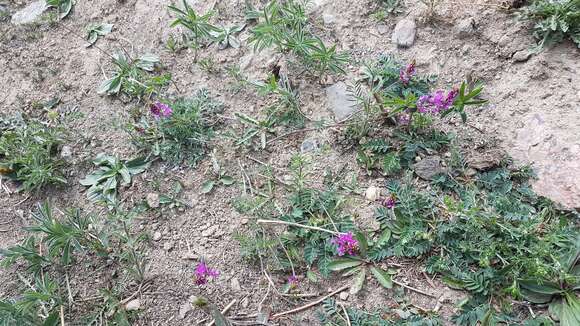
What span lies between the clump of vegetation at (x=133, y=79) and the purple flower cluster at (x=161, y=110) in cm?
21

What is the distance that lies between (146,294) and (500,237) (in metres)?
1.86

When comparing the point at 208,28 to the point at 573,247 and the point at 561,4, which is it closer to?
the point at 561,4

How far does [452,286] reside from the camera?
242 centimetres

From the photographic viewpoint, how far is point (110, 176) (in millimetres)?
3053

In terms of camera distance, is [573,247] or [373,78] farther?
[373,78]

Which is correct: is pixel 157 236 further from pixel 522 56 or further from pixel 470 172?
pixel 522 56

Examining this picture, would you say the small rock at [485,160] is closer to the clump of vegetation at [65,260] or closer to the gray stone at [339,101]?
the gray stone at [339,101]

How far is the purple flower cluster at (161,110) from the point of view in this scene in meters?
3.00

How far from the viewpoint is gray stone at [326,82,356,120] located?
3.07 metres

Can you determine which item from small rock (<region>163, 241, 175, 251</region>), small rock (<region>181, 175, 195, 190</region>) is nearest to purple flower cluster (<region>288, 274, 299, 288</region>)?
small rock (<region>163, 241, 175, 251</region>)

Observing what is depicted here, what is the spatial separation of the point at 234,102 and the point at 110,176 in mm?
910

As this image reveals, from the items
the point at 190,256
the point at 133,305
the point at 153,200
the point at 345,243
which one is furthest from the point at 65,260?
the point at 345,243

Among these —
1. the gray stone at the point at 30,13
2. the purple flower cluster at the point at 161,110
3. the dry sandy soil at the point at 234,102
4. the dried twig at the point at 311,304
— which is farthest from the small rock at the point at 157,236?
the gray stone at the point at 30,13

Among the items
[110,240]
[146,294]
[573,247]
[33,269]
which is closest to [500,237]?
[573,247]
